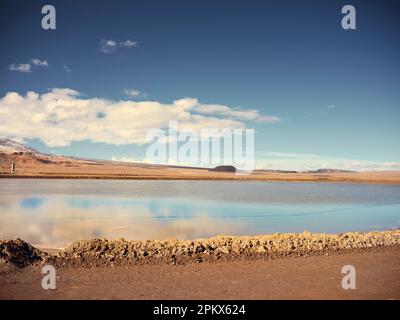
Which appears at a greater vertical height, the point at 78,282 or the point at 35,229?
the point at 35,229

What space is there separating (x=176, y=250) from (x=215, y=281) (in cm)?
203

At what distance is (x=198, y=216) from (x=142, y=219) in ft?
9.09

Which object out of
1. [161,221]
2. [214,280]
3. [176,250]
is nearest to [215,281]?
[214,280]

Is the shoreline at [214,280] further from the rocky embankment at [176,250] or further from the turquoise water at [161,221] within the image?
the turquoise water at [161,221]

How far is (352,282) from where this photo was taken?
7.26 m

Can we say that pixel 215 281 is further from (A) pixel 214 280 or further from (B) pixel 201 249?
(B) pixel 201 249

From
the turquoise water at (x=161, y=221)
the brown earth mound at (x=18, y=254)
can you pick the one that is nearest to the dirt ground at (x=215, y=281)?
the brown earth mound at (x=18, y=254)

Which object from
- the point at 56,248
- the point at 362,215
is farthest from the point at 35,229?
the point at 362,215

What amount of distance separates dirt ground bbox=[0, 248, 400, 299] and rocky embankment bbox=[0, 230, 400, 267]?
14.1 inches

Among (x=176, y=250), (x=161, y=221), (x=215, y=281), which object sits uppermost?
(x=161, y=221)

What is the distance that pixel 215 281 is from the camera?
7.20m

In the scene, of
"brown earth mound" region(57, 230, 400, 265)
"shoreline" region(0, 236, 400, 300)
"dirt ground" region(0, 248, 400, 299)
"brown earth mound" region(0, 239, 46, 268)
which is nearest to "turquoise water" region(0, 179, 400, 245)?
"brown earth mound" region(0, 239, 46, 268)

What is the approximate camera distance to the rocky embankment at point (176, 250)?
26.7 ft
